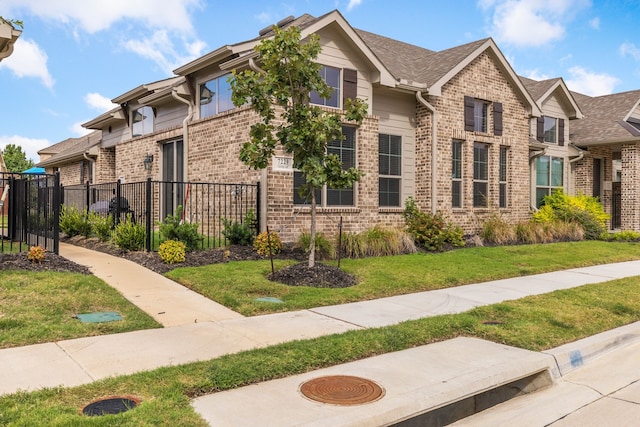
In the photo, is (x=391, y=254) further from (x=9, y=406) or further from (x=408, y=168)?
(x=9, y=406)

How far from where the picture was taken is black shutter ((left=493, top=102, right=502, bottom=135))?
55.3ft

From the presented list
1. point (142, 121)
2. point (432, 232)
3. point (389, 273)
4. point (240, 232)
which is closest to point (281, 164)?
point (240, 232)

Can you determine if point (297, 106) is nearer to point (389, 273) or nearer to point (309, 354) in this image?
point (389, 273)

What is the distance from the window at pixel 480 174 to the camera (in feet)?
54.4

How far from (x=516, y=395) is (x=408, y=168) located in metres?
11.0

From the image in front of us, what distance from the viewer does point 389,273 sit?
32.0 ft

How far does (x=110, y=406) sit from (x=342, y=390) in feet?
5.72

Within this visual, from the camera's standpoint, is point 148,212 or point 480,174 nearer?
point 148,212

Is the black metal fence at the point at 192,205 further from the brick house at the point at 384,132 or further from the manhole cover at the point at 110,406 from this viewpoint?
the manhole cover at the point at 110,406

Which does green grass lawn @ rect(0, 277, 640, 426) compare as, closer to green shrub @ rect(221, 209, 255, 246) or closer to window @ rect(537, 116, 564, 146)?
green shrub @ rect(221, 209, 255, 246)

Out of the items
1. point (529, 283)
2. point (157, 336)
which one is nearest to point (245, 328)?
point (157, 336)

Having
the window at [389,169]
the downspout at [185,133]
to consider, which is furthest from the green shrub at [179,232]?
the window at [389,169]

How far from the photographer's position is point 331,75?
13.1 meters

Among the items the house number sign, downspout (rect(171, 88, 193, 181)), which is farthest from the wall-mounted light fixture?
the house number sign
